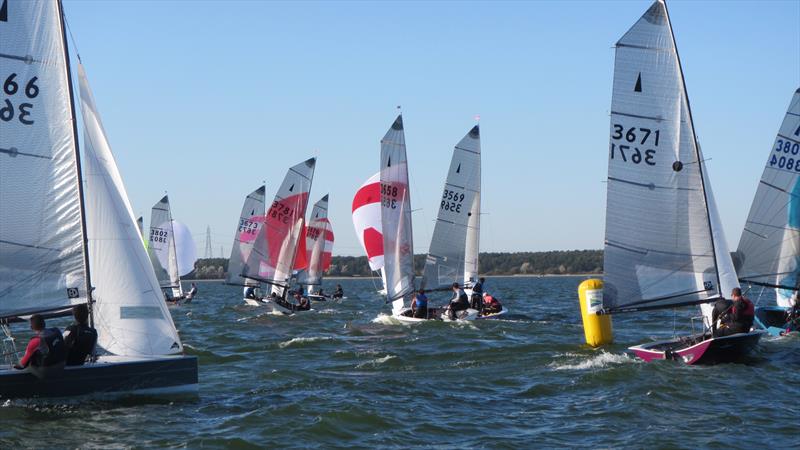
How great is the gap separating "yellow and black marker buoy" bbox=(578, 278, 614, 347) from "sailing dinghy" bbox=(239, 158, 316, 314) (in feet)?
68.1

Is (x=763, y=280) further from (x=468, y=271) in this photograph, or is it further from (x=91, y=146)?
(x=91, y=146)

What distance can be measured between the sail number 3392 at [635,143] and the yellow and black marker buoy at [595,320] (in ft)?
14.3

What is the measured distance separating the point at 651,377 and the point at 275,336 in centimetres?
1322

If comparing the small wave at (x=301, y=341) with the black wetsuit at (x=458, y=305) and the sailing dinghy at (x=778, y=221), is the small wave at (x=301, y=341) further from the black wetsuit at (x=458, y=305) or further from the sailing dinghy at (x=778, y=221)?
the sailing dinghy at (x=778, y=221)

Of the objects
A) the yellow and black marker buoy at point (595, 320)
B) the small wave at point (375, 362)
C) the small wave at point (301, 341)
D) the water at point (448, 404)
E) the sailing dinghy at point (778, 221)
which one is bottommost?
the water at point (448, 404)

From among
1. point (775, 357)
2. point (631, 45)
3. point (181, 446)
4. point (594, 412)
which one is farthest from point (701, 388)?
point (181, 446)

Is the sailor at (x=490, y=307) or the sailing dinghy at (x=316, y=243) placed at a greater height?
the sailing dinghy at (x=316, y=243)

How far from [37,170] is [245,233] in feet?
105

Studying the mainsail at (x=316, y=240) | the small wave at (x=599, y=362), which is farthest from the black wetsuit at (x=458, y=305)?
the mainsail at (x=316, y=240)

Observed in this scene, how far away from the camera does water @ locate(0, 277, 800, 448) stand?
12.2 meters

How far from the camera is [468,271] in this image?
107ft

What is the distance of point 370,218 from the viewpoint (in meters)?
33.5

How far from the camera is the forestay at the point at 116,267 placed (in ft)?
47.9

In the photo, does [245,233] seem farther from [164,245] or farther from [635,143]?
[635,143]
